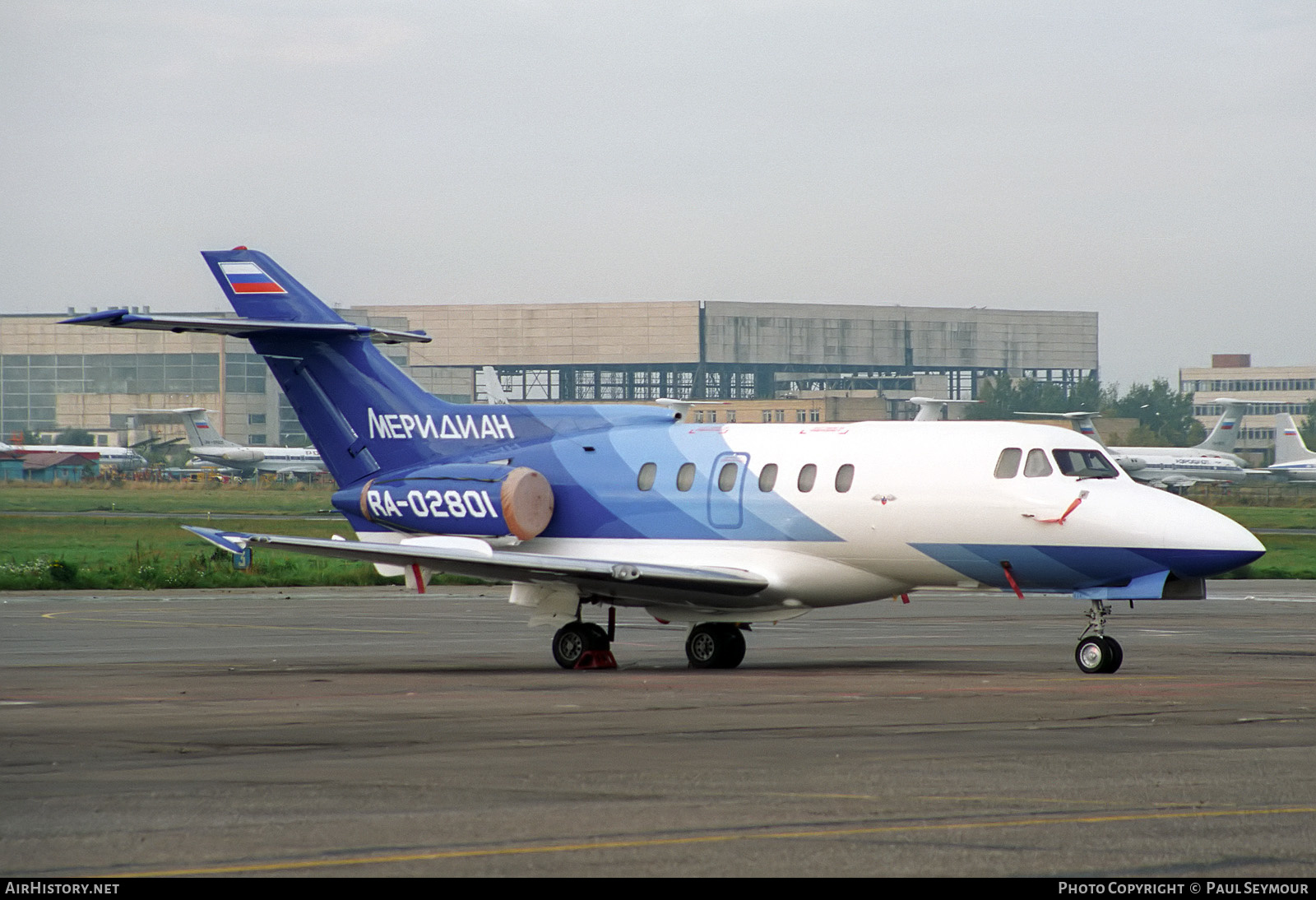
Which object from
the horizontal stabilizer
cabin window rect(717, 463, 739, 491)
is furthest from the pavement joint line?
the horizontal stabilizer

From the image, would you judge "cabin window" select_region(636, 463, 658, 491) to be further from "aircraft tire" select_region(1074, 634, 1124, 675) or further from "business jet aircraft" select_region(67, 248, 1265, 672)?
"aircraft tire" select_region(1074, 634, 1124, 675)

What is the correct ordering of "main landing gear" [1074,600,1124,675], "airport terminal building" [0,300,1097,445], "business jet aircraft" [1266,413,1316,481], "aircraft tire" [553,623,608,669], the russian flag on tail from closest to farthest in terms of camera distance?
"main landing gear" [1074,600,1124,675] < "aircraft tire" [553,623,608,669] < the russian flag on tail < "business jet aircraft" [1266,413,1316,481] < "airport terminal building" [0,300,1097,445]

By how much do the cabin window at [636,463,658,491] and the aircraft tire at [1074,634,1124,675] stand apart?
632cm

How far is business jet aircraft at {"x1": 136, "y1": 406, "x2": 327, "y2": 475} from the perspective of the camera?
358 ft

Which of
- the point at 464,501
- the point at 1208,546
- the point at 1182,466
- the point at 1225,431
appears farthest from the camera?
the point at 1225,431

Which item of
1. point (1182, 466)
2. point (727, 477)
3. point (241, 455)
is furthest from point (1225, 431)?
point (727, 477)

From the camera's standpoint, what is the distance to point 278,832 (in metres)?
8.98

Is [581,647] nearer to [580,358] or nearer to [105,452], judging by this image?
[105,452]

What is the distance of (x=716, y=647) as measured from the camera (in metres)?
22.0

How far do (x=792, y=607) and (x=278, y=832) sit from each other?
1338 centimetres

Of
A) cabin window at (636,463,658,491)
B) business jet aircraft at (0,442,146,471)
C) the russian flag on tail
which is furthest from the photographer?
business jet aircraft at (0,442,146,471)

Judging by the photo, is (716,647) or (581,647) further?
(716,647)

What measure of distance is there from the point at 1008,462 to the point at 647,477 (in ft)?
16.8
